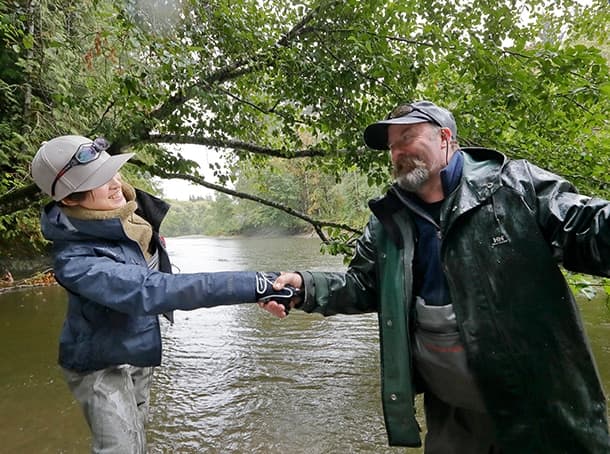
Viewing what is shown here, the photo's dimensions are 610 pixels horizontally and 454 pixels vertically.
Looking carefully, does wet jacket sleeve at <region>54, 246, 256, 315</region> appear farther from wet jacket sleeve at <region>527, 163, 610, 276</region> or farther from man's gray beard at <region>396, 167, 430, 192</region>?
wet jacket sleeve at <region>527, 163, 610, 276</region>

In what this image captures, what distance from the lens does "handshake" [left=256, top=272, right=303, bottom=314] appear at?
1961 millimetres

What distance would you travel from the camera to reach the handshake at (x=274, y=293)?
1961 millimetres

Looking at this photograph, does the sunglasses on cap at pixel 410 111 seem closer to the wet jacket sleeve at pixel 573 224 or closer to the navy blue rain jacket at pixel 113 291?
the wet jacket sleeve at pixel 573 224

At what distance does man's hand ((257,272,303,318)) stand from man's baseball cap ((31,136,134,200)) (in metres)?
1.05

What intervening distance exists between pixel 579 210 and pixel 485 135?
2886 millimetres

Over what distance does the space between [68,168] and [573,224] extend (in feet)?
7.65

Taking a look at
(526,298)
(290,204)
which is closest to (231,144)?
(526,298)

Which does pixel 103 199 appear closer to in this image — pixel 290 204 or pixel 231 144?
pixel 231 144

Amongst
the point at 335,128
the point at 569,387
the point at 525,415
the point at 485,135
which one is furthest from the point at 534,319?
the point at 335,128

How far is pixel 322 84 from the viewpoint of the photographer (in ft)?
15.0

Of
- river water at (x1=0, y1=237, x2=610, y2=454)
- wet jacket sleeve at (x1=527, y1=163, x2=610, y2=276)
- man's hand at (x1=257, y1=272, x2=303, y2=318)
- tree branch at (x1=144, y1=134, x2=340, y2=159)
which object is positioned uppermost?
tree branch at (x1=144, y1=134, x2=340, y2=159)

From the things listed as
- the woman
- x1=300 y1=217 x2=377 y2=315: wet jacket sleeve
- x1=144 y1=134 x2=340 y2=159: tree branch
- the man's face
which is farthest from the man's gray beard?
x1=144 y1=134 x2=340 y2=159: tree branch

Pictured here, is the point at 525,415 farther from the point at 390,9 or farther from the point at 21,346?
the point at 21,346

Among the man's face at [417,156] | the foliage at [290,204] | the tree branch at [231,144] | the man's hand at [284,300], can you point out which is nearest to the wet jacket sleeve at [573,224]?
the man's face at [417,156]
